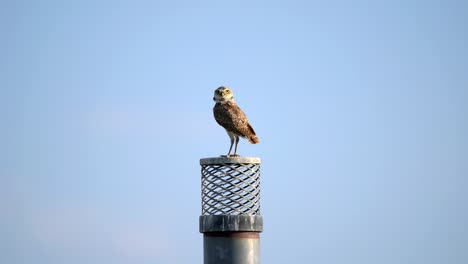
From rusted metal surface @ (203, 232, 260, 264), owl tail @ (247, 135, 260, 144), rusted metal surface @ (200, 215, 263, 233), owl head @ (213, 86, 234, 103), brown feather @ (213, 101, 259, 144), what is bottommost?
rusted metal surface @ (203, 232, 260, 264)

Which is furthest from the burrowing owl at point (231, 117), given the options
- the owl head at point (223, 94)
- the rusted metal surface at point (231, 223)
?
the rusted metal surface at point (231, 223)

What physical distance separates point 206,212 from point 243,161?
0.90 m

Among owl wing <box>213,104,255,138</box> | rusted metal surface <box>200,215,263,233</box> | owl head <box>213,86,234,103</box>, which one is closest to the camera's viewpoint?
rusted metal surface <box>200,215,263,233</box>

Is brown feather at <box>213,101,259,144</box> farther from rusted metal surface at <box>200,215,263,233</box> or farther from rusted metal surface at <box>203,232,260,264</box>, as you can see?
rusted metal surface at <box>203,232,260,264</box>

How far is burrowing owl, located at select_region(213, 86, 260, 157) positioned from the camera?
13.1 meters

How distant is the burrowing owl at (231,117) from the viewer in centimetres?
1309

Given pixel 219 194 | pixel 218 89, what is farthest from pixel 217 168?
pixel 218 89

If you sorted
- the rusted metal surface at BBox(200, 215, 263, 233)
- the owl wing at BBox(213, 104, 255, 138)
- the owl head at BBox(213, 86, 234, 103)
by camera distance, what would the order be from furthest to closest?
the owl head at BBox(213, 86, 234, 103) < the owl wing at BBox(213, 104, 255, 138) < the rusted metal surface at BBox(200, 215, 263, 233)

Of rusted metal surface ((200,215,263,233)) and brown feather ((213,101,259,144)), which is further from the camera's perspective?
brown feather ((213,101,259,144))

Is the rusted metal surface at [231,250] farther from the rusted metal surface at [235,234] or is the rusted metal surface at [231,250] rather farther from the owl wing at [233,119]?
the owl wing at [233,119]

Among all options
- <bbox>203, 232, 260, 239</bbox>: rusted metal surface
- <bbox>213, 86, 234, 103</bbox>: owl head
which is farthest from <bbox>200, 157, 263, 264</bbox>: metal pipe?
<bbox>213, 86, 234, 103</bbox>: owl head

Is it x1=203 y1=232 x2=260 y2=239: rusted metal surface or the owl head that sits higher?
the owl head

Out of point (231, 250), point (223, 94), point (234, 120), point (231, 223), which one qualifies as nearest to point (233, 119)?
point (234, 120)

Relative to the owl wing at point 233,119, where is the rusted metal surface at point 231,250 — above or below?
below
